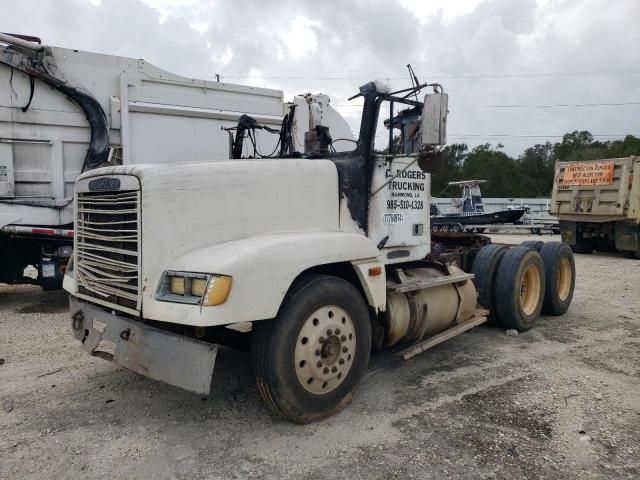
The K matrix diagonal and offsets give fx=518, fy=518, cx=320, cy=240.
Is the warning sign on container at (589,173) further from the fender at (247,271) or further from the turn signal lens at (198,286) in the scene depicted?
the turn signal lens at (198,286)

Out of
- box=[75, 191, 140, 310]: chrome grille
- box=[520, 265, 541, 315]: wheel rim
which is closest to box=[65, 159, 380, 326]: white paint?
box=[75, 191, 140, 310]: chrome grille

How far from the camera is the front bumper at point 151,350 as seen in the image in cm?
315

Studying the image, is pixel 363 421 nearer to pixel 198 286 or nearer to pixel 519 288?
pixel 198 286

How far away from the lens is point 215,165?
354 cm

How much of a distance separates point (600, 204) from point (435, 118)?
13007mm

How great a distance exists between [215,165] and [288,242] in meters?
0.73

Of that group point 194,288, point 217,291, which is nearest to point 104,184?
point 194,288

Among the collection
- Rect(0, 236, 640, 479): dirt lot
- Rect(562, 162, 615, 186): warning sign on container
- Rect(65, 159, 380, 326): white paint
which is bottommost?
Rect(0, 236, 640, 479): dirt lot

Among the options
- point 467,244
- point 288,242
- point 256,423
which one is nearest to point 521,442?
point 256,423

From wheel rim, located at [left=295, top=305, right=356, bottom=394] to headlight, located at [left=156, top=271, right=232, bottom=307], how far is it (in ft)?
2.30

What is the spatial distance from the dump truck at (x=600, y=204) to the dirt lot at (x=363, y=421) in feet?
33.1

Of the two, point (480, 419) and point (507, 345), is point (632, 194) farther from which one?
point (480, 419)

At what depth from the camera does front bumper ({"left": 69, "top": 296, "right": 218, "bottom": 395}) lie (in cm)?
315

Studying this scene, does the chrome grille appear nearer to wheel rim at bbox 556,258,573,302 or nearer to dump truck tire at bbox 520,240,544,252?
dump truck tire at bbox 520,240,544,252
